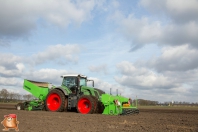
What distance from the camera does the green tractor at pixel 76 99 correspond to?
14.2 meters

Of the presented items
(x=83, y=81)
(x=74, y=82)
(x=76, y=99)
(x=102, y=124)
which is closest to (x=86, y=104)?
(x=76, y=99)

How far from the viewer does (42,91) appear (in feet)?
55.9

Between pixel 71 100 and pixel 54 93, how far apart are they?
4.52 ft

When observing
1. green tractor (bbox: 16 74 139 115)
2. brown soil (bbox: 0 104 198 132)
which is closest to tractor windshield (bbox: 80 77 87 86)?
green tractor (bbox: 16 74 139 115)

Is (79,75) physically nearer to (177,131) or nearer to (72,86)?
(72,86)

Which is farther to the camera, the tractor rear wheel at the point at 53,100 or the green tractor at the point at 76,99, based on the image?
the tractor rear wheel at the point at 53,100

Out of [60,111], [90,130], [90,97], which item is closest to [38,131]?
[90,130]

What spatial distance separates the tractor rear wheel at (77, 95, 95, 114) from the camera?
46.3 feet

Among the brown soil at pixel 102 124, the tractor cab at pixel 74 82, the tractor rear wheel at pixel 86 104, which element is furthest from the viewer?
the tractor cab at pixel 74 82

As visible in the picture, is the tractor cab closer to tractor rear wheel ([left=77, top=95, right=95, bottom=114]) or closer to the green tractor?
the green tractor

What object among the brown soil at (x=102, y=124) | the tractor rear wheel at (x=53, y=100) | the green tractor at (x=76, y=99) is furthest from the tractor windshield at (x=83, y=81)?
the brown soil at (x=102, y=124)

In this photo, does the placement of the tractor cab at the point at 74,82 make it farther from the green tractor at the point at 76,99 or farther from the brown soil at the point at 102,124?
the brown soil at the point at 102,124

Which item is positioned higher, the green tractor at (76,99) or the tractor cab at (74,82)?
the tractor cab at (74,82)

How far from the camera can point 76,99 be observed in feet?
49.8
